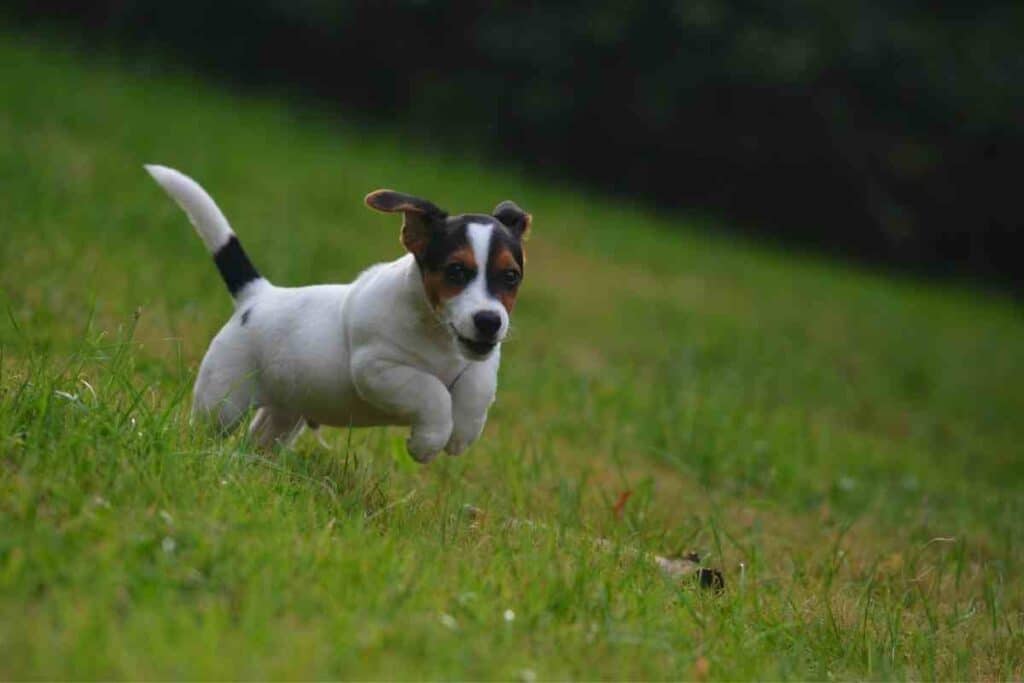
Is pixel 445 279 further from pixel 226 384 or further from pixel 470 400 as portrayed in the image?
pixel 226 384

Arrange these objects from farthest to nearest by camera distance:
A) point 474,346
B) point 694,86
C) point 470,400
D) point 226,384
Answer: point 694,86 → point 226,384 → point 470,400 → point 474,346

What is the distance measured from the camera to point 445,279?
453cm

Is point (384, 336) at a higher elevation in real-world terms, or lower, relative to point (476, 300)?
lower

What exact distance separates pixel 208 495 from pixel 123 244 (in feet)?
20.0

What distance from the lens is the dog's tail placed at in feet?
17.5

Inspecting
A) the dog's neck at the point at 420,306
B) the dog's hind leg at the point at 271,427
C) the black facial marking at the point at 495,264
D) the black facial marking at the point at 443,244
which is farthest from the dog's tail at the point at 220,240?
the black facial marking at the point at 495,264

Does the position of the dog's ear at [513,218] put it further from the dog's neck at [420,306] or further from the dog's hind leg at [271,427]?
the dog's hind leg at [271,427]

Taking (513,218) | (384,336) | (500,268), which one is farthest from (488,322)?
(513,218)

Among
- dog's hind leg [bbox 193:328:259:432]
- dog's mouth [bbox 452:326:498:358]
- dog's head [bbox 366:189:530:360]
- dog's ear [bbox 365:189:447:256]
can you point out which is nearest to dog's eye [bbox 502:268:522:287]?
dog's head [bbox 366:189:530:360]

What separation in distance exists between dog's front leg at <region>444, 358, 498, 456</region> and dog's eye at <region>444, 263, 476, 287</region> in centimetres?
39

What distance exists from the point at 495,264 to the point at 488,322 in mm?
242

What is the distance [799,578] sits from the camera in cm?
547

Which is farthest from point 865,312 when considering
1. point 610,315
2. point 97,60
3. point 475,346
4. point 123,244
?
point 475,346

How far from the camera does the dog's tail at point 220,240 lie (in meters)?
5.32
